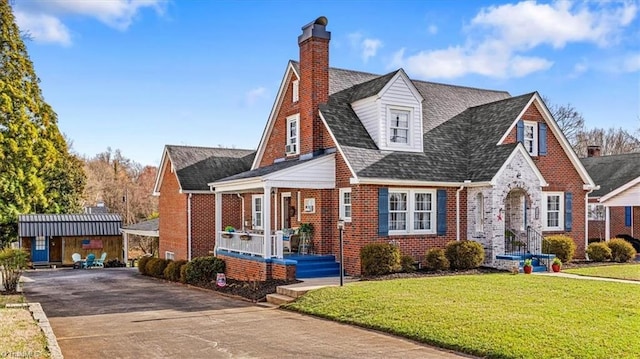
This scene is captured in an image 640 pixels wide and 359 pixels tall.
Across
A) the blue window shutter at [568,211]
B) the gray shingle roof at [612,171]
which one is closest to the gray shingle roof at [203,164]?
the blue window shutter at [568,211]

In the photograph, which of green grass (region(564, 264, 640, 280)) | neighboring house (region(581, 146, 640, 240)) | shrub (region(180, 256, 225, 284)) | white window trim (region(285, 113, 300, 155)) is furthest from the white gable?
neighboring house (region(581, 146, 640, 240))

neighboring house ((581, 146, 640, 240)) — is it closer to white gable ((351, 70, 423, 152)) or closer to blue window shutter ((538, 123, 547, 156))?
blue window shutter ((538, 123, 547, 156))

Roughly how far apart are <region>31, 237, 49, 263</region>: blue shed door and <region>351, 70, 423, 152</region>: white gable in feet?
82.5

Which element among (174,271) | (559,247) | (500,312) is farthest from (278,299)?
(559,247)

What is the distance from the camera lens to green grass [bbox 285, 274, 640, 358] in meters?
9.67

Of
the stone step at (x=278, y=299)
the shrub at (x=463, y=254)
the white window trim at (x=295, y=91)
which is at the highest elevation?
the white window trim at (x=295, y=91)

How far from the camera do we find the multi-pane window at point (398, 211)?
2006 centimetres

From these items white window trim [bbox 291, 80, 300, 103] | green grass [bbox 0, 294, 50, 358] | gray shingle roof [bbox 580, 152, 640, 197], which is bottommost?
green grass [bbox 0, 294, 50, 358]

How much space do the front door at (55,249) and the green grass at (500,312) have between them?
2781cm

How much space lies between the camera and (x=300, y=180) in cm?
1992

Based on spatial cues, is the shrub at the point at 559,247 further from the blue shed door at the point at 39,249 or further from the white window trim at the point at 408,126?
the blue shed door at the point at 39,249

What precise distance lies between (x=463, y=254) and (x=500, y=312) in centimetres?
777

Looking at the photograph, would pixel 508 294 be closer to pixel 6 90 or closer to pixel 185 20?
pixel 185 20

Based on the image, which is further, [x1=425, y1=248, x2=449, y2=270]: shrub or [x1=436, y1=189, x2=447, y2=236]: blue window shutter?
[x1=436, y1=189, x2=447, y2=236]: blue window shutter
